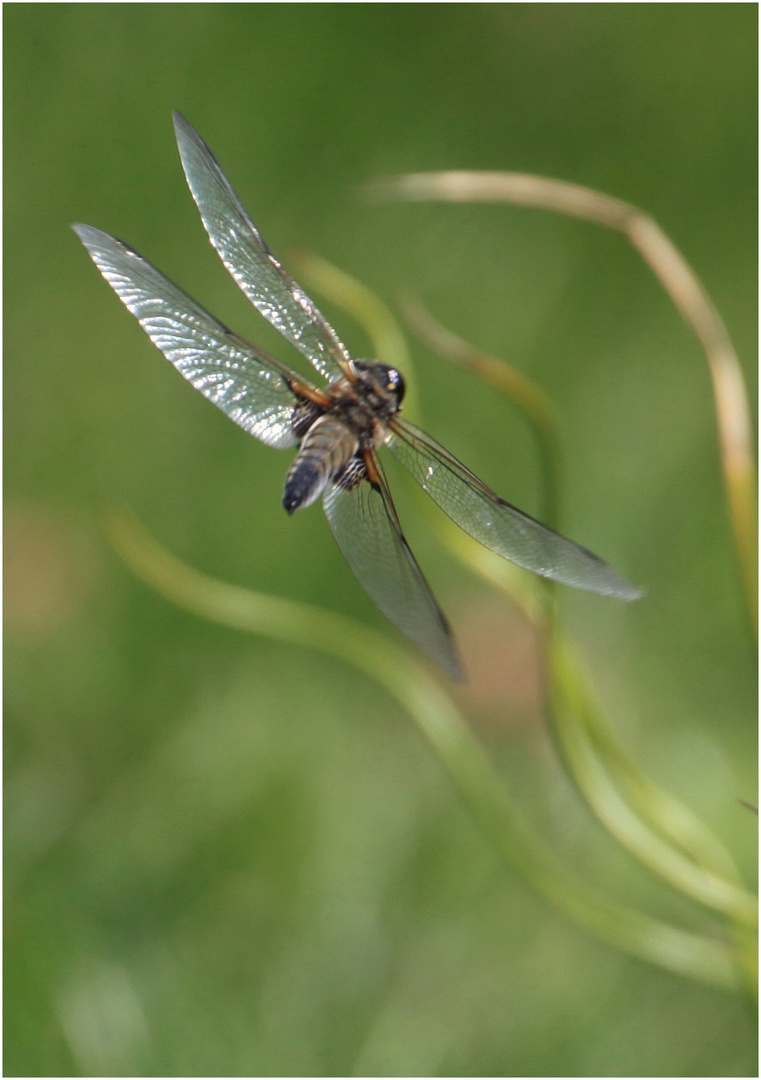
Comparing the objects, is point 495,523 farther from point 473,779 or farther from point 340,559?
point 340,559

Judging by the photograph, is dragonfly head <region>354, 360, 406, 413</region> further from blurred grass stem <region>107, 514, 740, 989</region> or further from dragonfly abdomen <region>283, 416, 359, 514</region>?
blurred grass stem <region>107, 514, 740, 989</region>

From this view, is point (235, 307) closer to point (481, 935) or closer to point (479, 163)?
point (479, 163)

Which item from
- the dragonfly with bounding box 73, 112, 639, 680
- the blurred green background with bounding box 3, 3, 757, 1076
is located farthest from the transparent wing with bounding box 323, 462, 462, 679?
the blurred green background with bounding box 3, 3, 757, 1076

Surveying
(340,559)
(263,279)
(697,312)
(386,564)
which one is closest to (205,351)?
(263,279)

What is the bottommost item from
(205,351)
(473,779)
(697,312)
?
(473,779)

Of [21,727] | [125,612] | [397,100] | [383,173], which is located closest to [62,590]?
[125,612]

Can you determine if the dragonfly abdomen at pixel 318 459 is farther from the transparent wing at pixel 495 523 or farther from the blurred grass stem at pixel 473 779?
the blurred grass stem at pixel 473 779
